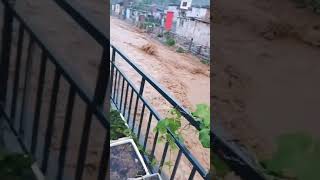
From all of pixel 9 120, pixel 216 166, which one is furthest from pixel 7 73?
pixel 216 166

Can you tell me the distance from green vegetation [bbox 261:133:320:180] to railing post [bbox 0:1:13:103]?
104 centimetres

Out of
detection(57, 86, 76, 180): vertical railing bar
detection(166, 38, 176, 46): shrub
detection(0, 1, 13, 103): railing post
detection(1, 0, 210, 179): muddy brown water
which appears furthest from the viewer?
detection(166, 38, 176, 46): shrub

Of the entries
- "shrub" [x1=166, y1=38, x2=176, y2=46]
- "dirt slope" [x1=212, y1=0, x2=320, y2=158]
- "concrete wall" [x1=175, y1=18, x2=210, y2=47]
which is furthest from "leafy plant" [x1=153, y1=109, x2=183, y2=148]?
"shrub" [x1=166, y1=38, x2=176, y2=46]

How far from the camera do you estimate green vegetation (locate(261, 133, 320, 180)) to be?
1.30 ft

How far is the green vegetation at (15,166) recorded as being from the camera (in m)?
0.97

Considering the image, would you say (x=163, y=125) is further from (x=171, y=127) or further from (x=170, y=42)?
(x=170, y=42)

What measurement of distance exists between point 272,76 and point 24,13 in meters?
2.05

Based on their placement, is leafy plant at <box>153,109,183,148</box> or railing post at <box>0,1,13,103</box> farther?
leafy plant at <box>153,109,183,148</box>

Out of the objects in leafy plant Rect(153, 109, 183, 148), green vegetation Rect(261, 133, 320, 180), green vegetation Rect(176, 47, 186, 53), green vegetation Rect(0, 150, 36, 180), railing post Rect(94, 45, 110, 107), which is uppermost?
green vegetation Rect(261, 133, 320, 180)

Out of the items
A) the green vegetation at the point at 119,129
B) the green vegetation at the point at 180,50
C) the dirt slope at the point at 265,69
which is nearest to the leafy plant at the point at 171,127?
the dirt slope at the point at 265,69

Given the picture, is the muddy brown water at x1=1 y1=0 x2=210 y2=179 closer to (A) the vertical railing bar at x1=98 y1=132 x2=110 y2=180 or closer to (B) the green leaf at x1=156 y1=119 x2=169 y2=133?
(A) the vertical railing bar at x1=98 y1=132 x2=110 y2=180

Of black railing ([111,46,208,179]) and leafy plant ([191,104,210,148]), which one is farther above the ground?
leafy plant ([191,104,210,148])

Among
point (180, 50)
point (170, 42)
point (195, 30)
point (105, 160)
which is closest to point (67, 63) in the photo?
point (105, 160)

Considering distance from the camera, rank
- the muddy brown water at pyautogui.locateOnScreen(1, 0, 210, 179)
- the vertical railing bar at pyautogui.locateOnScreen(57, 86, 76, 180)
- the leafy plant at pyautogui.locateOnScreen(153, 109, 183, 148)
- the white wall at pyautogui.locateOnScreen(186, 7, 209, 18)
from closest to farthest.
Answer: the vertical railing bar at pyautogui.locateOnScreen(57, 86, 76, 180) < the muddy brown water at pyautogui.locateOnScreen(1, 0, 210, 179) < the leafy plant at pyautogui.locateOnScreen(153, 109, 183, 148) < the white wall at pyautogui.locateOnScreen(186, 7, 209, 18)
